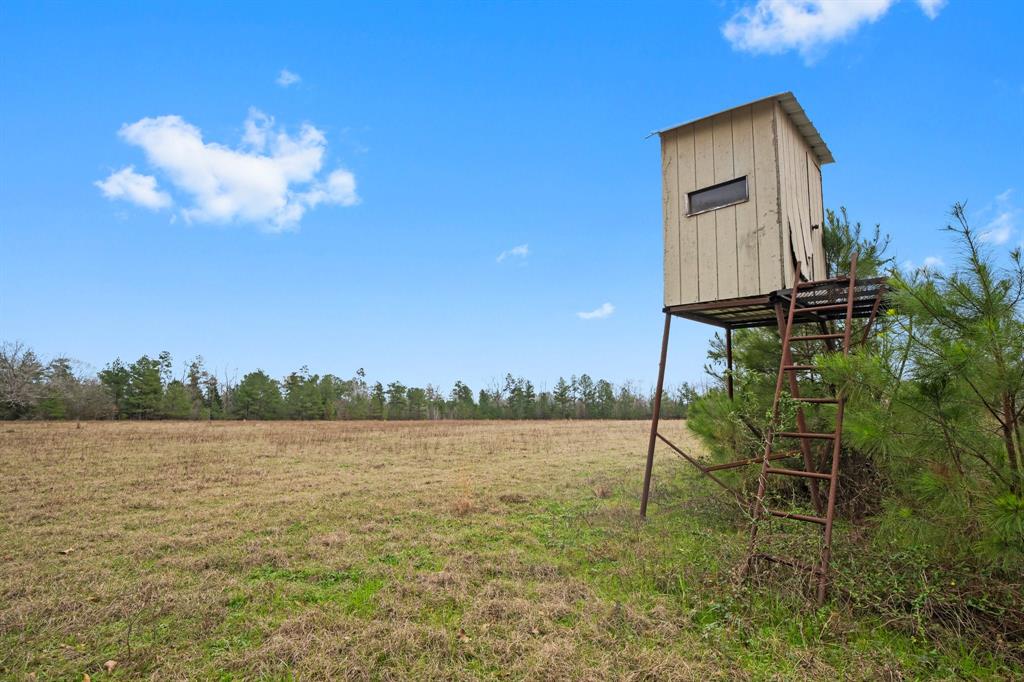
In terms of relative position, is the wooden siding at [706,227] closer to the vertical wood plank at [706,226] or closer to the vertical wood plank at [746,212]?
the vertical wood plank at [706,226]

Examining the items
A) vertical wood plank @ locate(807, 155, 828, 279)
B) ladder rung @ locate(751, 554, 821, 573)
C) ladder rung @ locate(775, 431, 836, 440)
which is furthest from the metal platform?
ladder rung @ locate(751, 554, 821, 573)

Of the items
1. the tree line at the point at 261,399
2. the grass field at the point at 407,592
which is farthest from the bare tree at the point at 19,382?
the grass field at the point at 407,592

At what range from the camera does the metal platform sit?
17.5 feet

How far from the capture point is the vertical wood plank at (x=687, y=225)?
21.1ft

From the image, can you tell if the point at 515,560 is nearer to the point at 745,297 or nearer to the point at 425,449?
the point at 745,297

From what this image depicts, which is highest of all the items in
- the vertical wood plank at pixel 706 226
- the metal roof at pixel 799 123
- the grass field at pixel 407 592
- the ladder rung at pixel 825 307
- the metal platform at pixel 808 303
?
the metal roof at pixel 799 123

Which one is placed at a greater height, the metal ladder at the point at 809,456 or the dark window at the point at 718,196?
the dark window at the point at 718,196

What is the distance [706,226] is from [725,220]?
0.79 feet

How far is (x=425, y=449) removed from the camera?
15.4 meters

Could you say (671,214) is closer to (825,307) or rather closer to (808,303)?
(808,303)

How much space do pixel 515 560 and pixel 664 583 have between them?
4.75ft

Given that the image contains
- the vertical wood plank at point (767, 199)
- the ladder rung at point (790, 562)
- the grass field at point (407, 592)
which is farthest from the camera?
the vertical wood plank at point (767, 199)

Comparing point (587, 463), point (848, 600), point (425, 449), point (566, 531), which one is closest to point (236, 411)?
point (425, 449)

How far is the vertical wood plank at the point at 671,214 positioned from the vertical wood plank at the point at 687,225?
0.05 m
